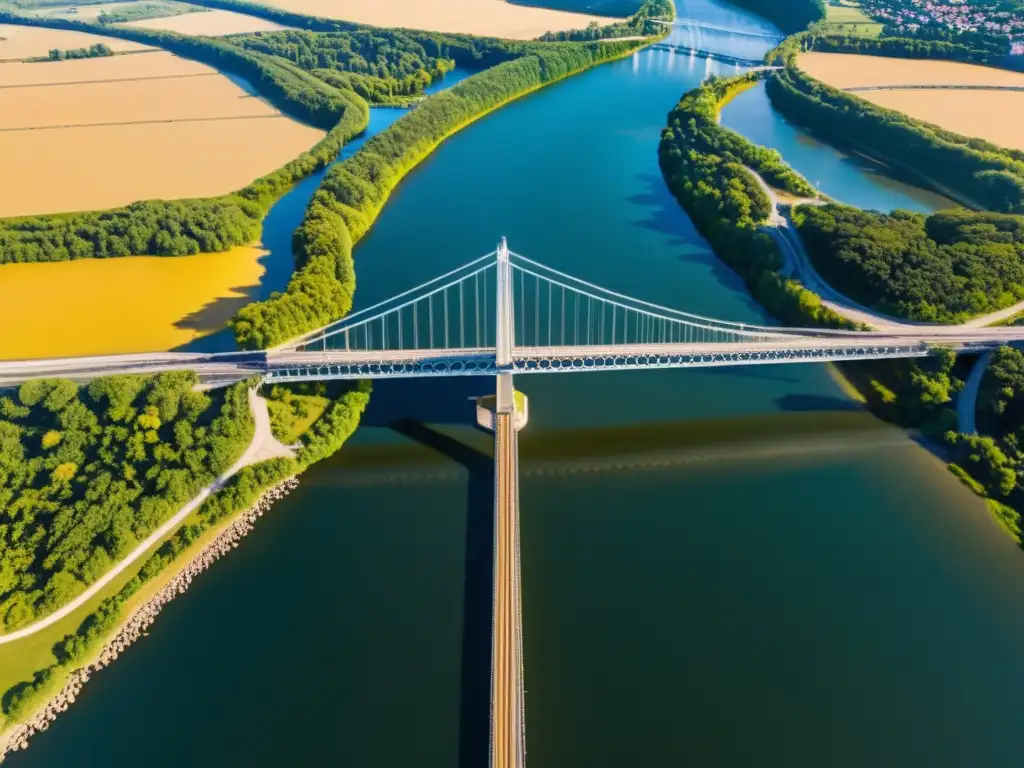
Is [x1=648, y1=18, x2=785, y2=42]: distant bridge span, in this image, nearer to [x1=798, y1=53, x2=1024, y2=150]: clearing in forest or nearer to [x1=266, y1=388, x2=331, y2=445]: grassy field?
[x1=798, y1=53, x2=1024, y2=150]: clearing in forest

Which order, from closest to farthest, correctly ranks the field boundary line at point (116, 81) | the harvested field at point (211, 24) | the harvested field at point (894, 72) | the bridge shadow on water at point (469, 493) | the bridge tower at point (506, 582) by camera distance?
the bridge tower at point (506, 582) → the bridge shadow on water at point (469, 493) → the harvested field at point (894, 72) → the field boundary line at point (116, 81) → the harvested field at point (211, 24)

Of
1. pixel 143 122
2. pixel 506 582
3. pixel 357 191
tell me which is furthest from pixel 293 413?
pixel 143 122

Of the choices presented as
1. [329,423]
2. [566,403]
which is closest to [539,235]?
[566,403]

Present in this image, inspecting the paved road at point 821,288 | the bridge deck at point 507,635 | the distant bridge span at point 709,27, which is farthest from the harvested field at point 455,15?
the bridge deck at point 507,635

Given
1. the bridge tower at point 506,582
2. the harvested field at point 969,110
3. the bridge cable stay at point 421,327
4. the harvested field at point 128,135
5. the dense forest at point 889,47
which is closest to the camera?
the bridge tower at point 506,582

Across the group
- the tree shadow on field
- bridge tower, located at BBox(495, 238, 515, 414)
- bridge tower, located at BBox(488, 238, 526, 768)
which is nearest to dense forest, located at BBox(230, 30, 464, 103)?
bridge tower, located at BBox(495, 238, 515, 414)

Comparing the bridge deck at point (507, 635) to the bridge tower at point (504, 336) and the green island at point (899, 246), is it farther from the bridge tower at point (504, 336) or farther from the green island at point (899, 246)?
the green island at point (899, 246)
